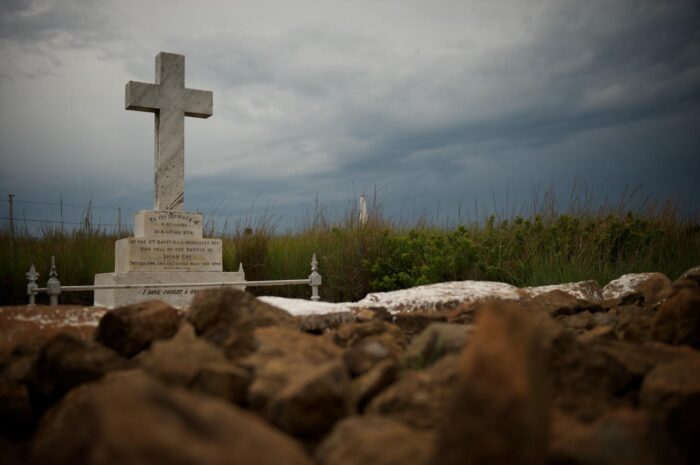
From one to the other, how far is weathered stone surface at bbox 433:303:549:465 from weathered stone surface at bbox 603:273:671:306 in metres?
3.50

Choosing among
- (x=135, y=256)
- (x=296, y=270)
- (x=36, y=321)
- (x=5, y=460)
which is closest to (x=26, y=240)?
(x=135, y=256)

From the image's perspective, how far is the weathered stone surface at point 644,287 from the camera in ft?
15.6

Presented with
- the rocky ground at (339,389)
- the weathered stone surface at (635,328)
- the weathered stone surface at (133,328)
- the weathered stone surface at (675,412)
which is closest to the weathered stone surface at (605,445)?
the rocky ground at (339,389)

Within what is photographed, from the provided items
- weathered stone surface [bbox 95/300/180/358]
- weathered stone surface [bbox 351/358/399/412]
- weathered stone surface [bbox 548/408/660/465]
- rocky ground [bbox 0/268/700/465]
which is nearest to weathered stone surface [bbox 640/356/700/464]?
rocky ground [bbox 0/268/700/465]

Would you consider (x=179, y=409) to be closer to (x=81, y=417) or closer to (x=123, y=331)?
(x=81, y=417)

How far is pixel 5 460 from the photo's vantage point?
1.75 metres

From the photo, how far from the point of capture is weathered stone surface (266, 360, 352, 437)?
1.78m

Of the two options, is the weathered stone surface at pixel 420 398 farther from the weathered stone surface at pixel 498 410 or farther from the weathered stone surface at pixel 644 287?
the weathered stone surface at pixel 644 287

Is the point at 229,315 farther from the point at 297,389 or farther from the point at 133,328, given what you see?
the point at 297,389

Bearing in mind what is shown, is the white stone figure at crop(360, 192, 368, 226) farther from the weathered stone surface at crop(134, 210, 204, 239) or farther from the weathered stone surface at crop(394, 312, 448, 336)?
the weathered stone surface at crop(394, 312, 448, 336)

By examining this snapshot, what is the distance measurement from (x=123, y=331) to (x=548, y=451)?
6.33 feet

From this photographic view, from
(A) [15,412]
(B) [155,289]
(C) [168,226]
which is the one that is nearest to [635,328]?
(A) [15,412]

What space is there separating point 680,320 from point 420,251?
23.5 feet

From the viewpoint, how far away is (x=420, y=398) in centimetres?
183
